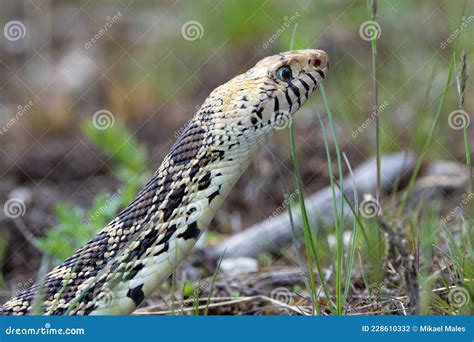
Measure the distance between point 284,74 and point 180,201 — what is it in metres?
0.66

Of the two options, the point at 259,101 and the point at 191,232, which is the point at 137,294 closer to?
the point at 191,232

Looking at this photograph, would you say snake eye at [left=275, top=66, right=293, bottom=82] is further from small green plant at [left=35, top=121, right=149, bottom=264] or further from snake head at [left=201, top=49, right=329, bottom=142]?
small green plant at [left=35, top=121, right=149, bottom=264]

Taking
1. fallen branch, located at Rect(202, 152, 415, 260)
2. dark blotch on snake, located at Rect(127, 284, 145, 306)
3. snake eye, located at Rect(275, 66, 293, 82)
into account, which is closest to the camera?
dark blotch on snake, located at Rect(127, 284, 145, 306)

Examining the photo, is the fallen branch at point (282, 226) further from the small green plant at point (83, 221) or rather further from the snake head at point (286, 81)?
the snake head at point (286, 81)

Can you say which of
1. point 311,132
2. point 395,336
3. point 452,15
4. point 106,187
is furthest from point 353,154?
point 395,336

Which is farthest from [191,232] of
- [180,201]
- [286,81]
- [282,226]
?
[282,226]

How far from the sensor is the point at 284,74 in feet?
10.2

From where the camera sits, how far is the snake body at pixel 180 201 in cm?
285

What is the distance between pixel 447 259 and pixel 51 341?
1.49 m

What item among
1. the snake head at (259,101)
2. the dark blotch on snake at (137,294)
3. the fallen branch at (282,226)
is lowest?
the dark blotch on snake at (137,294)

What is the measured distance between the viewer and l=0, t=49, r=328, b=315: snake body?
9.34ft

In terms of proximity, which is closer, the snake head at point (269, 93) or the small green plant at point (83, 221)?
the snake head at point (269, 93)

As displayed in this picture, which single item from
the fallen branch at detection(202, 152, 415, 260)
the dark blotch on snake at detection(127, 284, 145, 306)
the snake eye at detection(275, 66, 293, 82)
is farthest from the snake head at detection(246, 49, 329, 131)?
the fallen branch at detection(202, 152, 415, 260)

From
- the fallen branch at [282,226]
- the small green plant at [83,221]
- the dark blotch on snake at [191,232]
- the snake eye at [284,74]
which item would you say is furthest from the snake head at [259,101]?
the fallen branch at [282,226]
